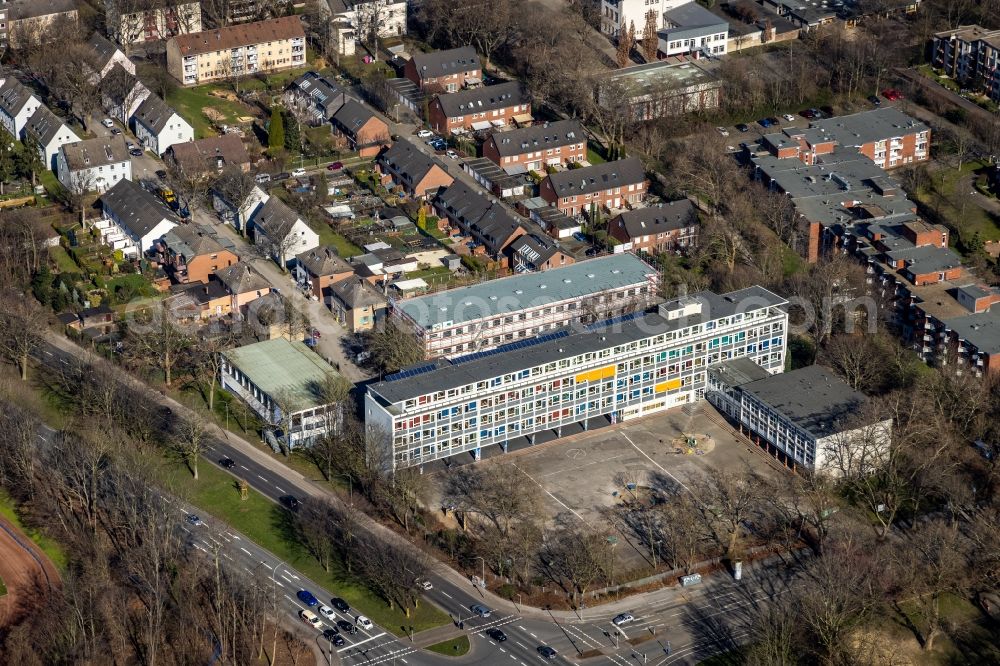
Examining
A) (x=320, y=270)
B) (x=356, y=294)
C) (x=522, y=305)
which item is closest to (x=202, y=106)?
(x=320, y=270)

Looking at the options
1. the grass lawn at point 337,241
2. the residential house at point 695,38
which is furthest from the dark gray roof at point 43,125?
the residential house at point 695,38

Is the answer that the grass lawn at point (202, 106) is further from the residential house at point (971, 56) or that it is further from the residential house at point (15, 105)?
the residential house at point (971, 56)

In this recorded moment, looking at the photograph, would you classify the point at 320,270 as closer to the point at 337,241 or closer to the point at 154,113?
the point at 337,241

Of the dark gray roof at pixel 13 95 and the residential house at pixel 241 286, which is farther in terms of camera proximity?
the dark gray roof at pixel 13 95

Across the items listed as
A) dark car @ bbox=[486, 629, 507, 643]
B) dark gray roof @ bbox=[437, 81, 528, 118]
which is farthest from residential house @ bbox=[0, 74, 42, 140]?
dark car @ bbox=[486, 629, 507, 643]

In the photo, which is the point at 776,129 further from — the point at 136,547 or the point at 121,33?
the point at 136,547

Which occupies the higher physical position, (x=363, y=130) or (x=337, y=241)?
(x=363, y=130)

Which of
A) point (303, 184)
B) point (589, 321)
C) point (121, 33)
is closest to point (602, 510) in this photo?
point (589, 321)

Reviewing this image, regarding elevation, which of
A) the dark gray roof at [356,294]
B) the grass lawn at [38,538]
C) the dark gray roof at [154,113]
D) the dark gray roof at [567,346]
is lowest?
the grass lawn at [38,538]
